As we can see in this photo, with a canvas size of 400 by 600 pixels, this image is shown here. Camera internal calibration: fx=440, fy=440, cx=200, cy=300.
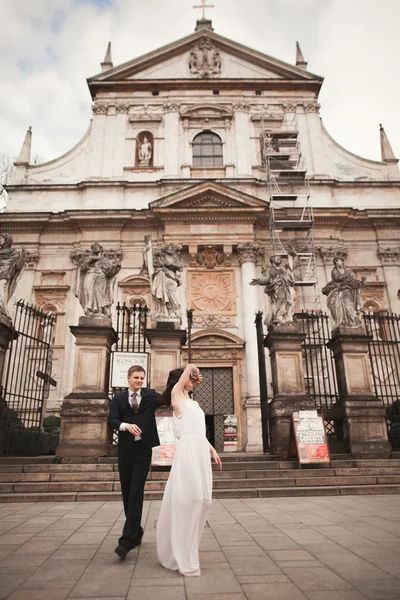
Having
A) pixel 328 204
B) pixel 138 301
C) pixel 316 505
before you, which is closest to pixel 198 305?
pixel 138 301

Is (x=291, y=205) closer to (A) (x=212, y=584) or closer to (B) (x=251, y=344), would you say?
(B) (x=251, y=344)

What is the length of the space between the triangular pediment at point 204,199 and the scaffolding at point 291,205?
3.69 ft

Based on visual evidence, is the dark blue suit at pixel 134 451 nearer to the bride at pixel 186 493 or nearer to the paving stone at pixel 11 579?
the bride at pixel 186 493

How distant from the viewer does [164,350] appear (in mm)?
10398

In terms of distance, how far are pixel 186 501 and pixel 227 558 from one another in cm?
65

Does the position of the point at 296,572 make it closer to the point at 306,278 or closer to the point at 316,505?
the point at 316,505

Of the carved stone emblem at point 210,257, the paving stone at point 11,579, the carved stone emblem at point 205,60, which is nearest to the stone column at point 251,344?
the carved stone emblem at point 210,257

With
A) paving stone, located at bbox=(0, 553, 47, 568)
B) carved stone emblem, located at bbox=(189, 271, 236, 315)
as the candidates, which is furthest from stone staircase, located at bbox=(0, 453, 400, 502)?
A: carved stone emblem, located at bbox=(189, 271, 236, 315)

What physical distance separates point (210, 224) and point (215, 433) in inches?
369

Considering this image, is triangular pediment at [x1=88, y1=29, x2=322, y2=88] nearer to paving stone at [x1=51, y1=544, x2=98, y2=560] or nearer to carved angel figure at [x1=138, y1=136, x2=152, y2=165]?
carved angel figure at [x1=138, y1=136, x2=152, y2=165]

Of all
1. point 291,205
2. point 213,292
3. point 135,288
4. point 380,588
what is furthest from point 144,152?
point 380,588

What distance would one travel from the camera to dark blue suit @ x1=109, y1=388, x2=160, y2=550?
3.81 m

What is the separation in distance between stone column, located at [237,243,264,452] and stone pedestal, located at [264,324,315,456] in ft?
22.5

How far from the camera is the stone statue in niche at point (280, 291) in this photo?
10781 millimetres
